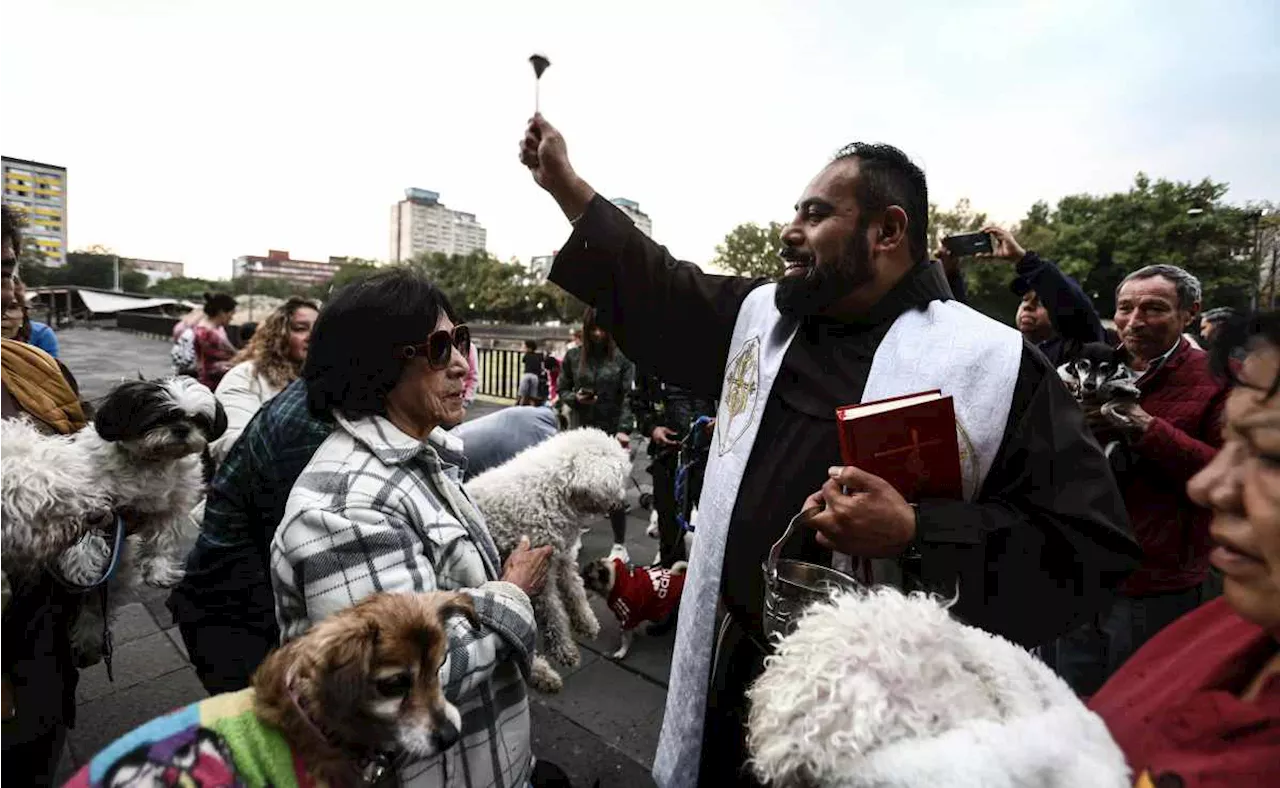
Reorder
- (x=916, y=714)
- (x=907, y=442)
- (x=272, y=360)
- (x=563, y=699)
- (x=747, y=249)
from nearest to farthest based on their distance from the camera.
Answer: (x=916, y=714)
(x=907, y=442)
(x=563, y=699)
(x=272, y=360)
(x=747, y=249)

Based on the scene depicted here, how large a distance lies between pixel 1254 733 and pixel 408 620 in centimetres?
131

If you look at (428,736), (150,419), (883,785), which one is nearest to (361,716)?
(428,736)

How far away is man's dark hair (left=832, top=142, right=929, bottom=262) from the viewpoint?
1669 millimetres

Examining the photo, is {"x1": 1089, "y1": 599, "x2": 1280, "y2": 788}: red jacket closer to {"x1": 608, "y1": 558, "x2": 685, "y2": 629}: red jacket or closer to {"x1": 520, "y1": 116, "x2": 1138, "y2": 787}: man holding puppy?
{"x1": 520, "y1": 116, "x2": 1138, "y2": 787}: man holding puppy

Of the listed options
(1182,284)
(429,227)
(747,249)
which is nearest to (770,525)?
(1182,284)

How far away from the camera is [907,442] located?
130 centimetres

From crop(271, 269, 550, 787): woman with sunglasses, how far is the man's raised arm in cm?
48

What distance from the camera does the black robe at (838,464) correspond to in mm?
1379

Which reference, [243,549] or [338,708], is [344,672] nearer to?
[338,708]

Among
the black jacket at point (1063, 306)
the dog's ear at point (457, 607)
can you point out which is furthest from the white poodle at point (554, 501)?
the black jacket at point (1063, 306)

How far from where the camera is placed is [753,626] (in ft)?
5.17

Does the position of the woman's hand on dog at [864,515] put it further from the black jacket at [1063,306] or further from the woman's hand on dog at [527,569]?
the black jacket at [1063,306]

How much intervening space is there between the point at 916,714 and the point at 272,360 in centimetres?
407

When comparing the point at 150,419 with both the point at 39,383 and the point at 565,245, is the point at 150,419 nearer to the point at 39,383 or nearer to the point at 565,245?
the point at 39,383
